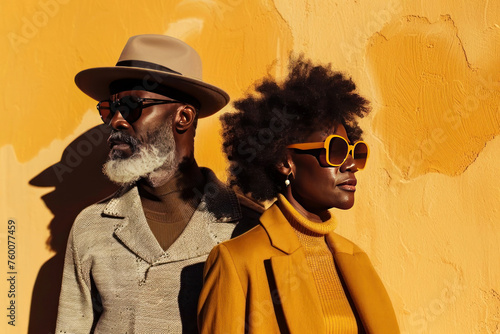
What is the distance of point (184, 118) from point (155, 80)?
257 millimetres

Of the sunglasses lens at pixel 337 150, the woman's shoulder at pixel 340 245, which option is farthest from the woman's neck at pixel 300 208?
the sunglasses lens at pixel 337 150

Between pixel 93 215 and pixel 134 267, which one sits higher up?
pixel 93 215

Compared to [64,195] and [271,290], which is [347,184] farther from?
[64,195]

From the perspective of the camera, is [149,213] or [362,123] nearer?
[149,213]

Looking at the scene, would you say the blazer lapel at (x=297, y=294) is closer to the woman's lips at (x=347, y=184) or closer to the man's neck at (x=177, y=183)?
the woman's lips at (x=347, y=184)

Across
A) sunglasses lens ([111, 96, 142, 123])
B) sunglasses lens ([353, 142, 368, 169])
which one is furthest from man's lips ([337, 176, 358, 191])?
sunglasses lens ([111, 96, 142, 123])

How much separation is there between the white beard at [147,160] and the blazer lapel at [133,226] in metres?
0.14

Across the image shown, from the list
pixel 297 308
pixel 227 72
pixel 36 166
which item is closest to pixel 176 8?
pixel 227 72

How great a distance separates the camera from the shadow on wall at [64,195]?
3.95 m

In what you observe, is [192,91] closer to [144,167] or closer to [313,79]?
[144,167]

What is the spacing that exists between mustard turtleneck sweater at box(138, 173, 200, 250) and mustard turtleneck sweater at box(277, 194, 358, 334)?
65 centimetres

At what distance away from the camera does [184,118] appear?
3.22 metres

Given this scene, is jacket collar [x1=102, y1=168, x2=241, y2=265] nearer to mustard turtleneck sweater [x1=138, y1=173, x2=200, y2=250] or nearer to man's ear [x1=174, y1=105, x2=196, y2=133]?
mustard turtleneck sweater [x1=138, y1=173, x2=200, y2=250]

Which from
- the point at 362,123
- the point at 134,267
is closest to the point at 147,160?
the point at 134,267
